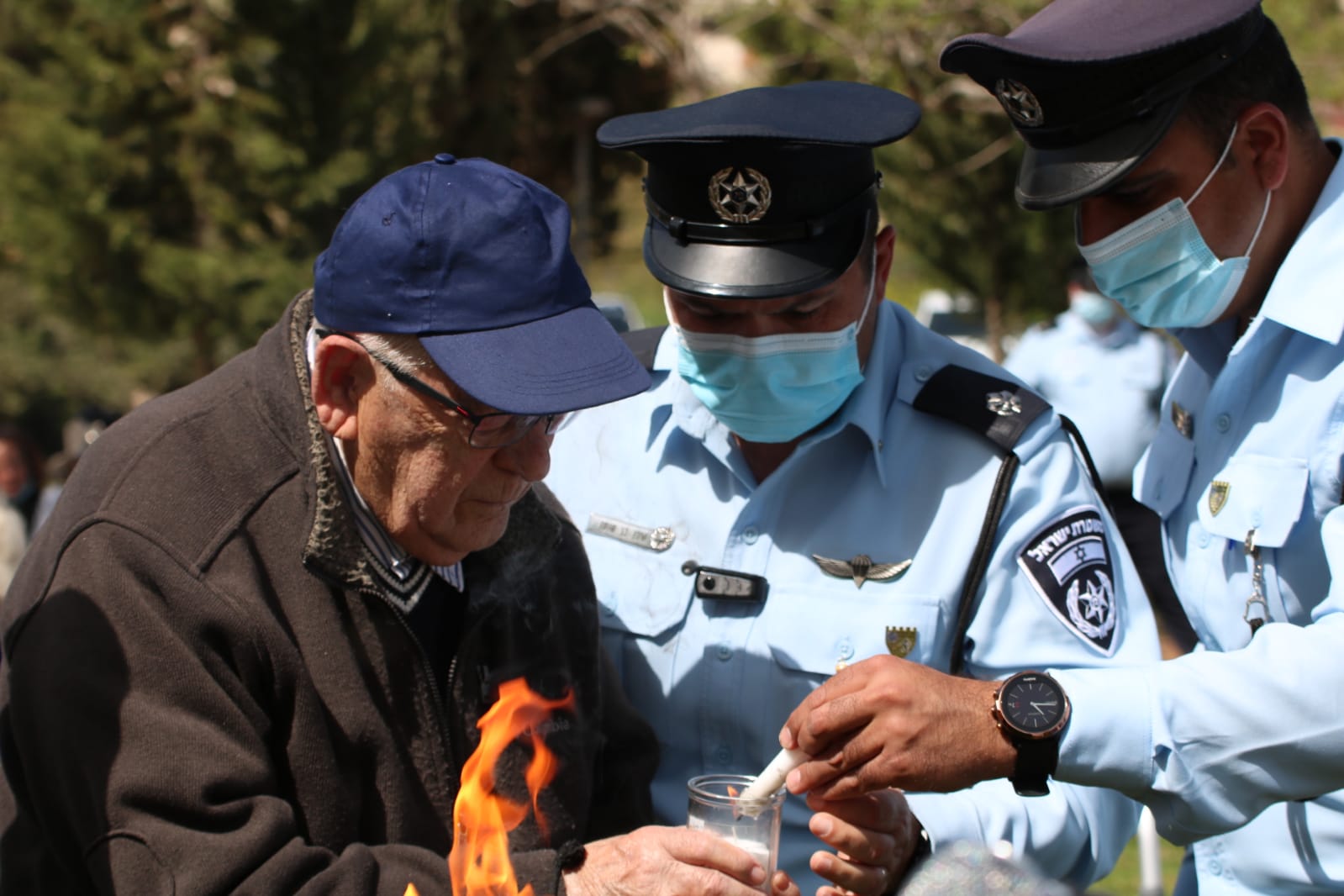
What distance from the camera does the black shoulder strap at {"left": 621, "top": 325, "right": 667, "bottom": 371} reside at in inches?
131

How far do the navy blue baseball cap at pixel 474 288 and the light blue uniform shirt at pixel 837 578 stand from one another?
0.76 meters

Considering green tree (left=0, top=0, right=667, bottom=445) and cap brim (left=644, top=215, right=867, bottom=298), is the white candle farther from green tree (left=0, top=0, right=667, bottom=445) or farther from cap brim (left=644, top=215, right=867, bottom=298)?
green tree (left=0, top=0, right=667, bottom=445)

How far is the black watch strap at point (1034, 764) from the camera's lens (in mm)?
2457

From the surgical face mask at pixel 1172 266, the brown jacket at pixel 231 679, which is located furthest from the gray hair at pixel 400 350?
the surgical face mask at pixel 1172 266

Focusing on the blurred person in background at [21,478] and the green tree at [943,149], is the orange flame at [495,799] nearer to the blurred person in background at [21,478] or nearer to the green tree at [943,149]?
the blurred person in background at [21,478]

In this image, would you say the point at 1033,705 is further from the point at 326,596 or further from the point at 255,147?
the point at 255,147

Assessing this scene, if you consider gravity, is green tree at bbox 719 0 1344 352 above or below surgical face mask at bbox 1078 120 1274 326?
below

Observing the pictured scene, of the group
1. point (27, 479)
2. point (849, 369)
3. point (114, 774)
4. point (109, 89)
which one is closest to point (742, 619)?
point (849, 369)

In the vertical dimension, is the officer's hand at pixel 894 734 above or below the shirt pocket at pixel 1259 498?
below

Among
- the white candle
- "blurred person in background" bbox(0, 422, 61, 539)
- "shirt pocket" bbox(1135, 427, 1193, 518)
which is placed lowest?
"blurred person in background" bbox(0, 422, 61, 539)

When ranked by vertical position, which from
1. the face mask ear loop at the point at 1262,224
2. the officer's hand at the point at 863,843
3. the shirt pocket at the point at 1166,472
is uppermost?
the face mask ear loop at the point at 1262,224

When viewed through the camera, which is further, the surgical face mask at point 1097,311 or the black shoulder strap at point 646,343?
the surgical face mask at point 1097,311

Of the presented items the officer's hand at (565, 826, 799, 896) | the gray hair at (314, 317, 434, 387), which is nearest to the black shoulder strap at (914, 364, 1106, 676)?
the officer's hand at (565, 826, 799, 896)

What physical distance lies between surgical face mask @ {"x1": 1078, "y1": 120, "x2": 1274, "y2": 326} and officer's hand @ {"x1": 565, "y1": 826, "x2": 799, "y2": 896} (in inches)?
58.6
